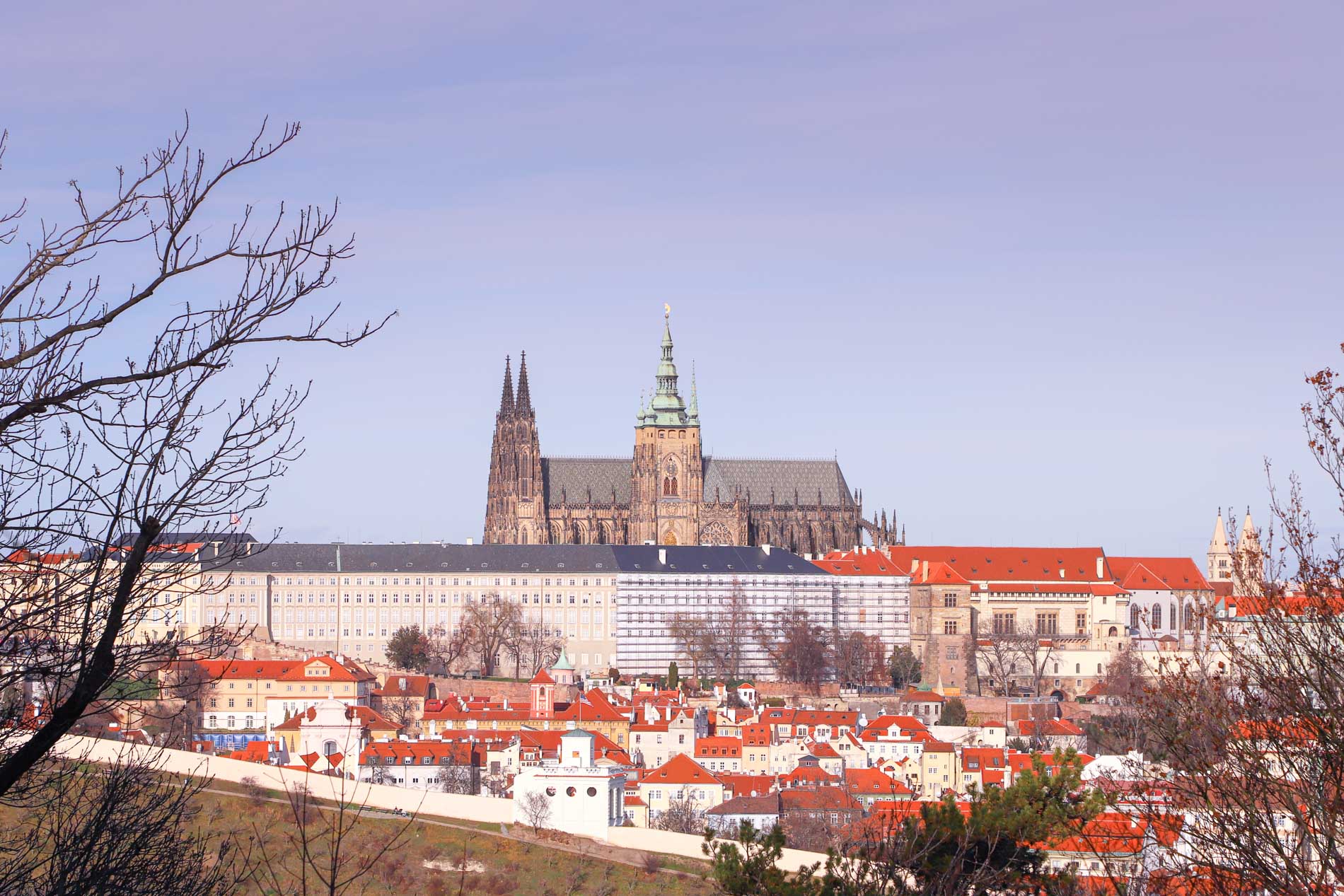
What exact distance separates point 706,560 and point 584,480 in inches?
759

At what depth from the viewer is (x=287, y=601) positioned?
117688mm

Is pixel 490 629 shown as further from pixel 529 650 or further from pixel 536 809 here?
pixel 536 809

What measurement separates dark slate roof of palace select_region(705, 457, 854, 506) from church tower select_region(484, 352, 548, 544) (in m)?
13.1

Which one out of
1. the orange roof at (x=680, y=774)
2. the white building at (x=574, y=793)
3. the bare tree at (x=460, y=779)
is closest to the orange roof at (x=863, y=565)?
the orange roof at (x=680, y=774)

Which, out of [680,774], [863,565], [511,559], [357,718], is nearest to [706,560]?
[863,565]

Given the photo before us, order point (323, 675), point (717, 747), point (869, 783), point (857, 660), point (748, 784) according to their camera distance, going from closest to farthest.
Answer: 1. point (869, 783)
2. point (748, 784)
3. point (717, 747)
4. point (323, 675)
5. point (857, 660)

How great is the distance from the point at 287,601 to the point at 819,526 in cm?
4299

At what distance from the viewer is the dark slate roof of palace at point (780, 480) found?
463ft

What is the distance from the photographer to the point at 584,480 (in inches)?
5497

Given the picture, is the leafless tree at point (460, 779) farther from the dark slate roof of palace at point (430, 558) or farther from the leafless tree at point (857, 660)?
the dark slate roof of palace at point (430, 558)

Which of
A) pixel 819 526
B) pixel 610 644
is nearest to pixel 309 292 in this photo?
pixel 610 644

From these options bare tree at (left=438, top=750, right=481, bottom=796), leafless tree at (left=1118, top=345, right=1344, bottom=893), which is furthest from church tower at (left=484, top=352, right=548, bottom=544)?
leafless tree at (left=1118, top=345, right=1344, bottom=893)

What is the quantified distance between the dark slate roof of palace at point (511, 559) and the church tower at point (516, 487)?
10.0 m

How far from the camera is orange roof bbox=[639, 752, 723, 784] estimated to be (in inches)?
2923
